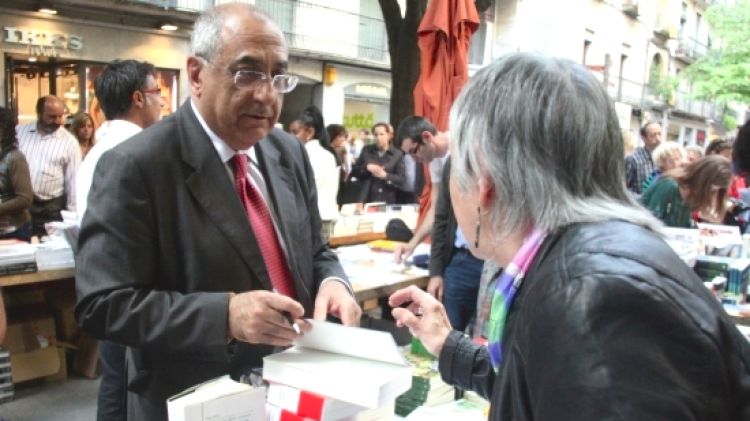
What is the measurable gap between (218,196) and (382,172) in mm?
6368

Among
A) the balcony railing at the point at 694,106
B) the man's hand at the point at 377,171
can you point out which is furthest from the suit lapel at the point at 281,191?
the balcony railing at the point at 694,106

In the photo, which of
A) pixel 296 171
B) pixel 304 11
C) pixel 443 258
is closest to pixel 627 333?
pixel 296 171

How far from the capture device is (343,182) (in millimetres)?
8836

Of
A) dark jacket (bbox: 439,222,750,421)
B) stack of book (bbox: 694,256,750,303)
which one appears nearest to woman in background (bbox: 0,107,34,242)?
stack of book (bbox: 694,256,750,303)

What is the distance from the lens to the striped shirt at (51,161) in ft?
19.5

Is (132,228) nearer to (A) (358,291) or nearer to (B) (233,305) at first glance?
(B) (233,305)

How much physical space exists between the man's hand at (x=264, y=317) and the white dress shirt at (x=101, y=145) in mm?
2166

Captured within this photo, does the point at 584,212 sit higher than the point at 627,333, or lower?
higher

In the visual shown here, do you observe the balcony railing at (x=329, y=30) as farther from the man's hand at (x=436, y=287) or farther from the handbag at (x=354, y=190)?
the man's hand at (x=436, y=287)

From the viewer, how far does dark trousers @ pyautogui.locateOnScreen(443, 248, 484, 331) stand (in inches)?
169

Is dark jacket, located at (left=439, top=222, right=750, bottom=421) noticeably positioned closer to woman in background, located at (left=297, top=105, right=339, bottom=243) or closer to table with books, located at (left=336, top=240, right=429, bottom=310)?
table with books, located at (left=336, top=240, right=429, bottom=310)

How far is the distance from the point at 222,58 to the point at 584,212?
108cm

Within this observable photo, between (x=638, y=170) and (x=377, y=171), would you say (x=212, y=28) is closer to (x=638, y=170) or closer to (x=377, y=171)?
(x=377, y=171)

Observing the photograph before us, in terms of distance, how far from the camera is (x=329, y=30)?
17.5m
